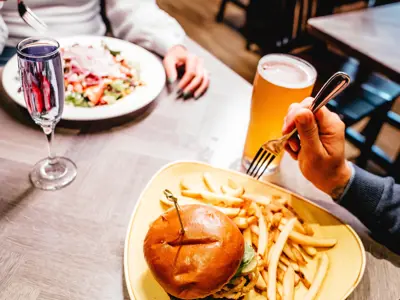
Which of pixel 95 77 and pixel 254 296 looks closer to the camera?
pixel 254 296

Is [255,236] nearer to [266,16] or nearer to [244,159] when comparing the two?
[244,159]

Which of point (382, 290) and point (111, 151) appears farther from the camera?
point (111, 151)

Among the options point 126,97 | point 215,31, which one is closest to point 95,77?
point 126,97

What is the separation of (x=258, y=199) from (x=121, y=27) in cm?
114

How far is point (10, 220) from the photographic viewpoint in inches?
38.1

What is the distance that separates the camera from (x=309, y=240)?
3.09ft

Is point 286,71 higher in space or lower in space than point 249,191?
higher

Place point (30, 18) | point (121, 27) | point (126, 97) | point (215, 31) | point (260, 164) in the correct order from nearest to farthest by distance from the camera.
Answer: point (260, 164), point (126, 97), point (30, 18), point (121, 27), point (215, 31)

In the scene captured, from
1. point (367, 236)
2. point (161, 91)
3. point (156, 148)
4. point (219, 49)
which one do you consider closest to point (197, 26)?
point (219, 49)

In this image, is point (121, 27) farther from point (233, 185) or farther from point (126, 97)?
point (233, 185)

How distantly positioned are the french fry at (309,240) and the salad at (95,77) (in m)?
0.70

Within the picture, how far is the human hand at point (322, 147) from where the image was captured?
3.24ft

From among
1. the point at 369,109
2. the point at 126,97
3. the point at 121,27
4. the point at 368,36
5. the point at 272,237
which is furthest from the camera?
the point at 369,109

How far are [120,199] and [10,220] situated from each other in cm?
26
